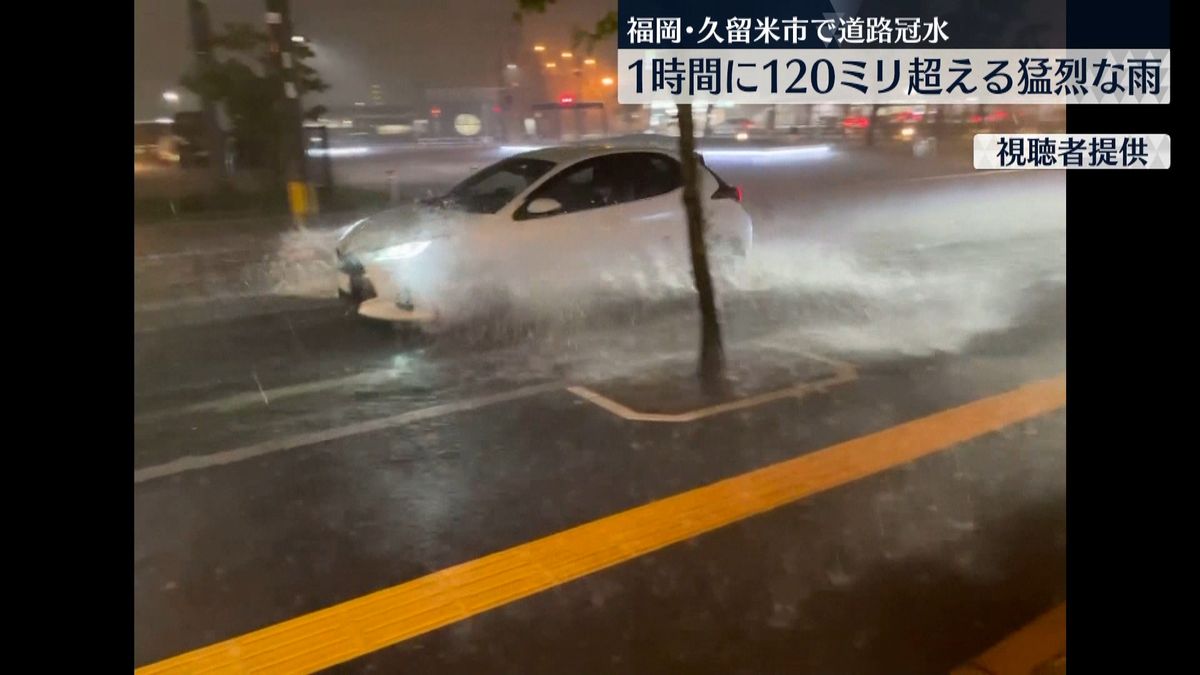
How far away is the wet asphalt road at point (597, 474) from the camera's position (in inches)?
123

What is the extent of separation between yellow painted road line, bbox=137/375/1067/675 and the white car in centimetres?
326

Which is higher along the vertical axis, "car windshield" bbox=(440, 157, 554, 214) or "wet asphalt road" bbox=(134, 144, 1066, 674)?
"car windshield" bbox=(440, 157, 554, 214)

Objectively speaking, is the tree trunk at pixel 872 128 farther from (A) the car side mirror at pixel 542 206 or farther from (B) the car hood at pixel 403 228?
(B) the car hood at pixel 403 228

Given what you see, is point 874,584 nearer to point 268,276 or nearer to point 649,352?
point 649,352

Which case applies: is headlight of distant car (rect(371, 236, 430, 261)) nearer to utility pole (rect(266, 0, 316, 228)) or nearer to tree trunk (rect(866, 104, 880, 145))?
utility pole (rect(266, 0, 316, 228))

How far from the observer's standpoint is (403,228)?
23.0 ft

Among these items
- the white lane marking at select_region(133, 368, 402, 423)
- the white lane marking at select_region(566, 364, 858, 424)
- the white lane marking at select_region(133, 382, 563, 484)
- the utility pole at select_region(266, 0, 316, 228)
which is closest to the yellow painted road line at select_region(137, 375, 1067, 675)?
the white lane marking at select_region(566, 364, 858, 424)

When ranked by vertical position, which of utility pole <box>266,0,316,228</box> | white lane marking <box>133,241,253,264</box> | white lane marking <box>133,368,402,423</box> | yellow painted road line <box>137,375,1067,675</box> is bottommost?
yellow painted road line <box>137,375,1067,675</box>

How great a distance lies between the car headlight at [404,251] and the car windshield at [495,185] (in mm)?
625

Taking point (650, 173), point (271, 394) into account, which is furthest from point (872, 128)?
point (271, 394)

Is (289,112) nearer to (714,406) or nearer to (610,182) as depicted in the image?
(610,182)

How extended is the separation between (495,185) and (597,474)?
391 centimetres

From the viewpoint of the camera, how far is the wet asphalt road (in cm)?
312

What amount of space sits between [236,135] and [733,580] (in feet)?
43.0
